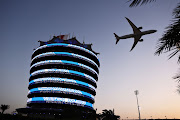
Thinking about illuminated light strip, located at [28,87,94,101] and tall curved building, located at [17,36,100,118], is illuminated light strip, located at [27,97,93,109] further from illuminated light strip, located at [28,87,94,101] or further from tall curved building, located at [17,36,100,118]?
illuminated light strip, located at [28,87,94,101]

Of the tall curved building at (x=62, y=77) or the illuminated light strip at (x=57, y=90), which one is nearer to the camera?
the tall curved building at (x=62, y=77)

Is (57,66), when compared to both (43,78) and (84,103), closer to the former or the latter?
(43,78)

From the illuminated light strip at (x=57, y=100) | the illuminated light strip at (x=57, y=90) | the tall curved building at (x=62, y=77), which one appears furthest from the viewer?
the illuminated light strip at (x=57, y=90)

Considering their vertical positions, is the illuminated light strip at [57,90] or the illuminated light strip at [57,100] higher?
the illuminated light strip at [57,90]

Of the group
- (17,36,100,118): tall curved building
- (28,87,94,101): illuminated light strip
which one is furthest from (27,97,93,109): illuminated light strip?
(28,87,94,101): illuminated light strip

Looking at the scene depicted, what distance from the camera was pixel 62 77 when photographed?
69.1 m

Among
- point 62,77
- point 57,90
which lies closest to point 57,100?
point 57,90

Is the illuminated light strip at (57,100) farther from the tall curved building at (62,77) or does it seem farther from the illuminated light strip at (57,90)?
the illuminated light strip at (57,90)

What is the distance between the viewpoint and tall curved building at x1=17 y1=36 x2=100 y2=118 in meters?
66.0

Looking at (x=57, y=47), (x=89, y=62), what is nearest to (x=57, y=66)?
(x=57, y=47)

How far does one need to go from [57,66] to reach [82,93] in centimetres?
1900

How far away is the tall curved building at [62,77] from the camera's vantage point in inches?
2598

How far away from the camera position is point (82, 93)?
2768 inches

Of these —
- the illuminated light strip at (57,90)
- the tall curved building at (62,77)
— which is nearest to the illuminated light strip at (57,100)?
the tall curved building at (62,77)
